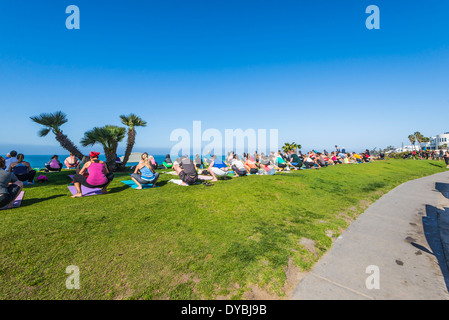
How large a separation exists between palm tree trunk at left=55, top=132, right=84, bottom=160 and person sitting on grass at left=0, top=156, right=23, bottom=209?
11259 mm

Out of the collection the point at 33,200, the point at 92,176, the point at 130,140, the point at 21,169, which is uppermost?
the point at 130,140

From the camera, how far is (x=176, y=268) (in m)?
3.19

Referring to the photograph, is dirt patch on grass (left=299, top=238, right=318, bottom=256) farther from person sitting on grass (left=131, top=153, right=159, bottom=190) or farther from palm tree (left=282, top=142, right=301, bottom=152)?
palm tree (left=282, top=142, right=301, bottom=152)

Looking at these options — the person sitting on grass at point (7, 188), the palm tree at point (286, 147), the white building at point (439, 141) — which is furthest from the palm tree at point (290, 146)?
the white building at point (439, 141)

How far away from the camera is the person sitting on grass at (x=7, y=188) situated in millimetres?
5137

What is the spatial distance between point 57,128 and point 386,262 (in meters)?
20.1

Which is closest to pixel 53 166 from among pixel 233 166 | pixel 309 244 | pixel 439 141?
pixel 233 166

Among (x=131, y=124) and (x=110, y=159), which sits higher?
(x=131, y=124)

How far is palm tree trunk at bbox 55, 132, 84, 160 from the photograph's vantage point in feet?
48.8

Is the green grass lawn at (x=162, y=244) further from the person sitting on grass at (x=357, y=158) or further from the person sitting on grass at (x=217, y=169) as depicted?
the person sitting on grass at (x=357, y=158)

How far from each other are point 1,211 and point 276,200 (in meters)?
8.33

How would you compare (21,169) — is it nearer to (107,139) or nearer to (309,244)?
(107,139)

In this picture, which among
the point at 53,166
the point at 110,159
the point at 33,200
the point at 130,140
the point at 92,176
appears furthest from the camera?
the point at 130,140

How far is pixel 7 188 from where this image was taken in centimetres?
533
